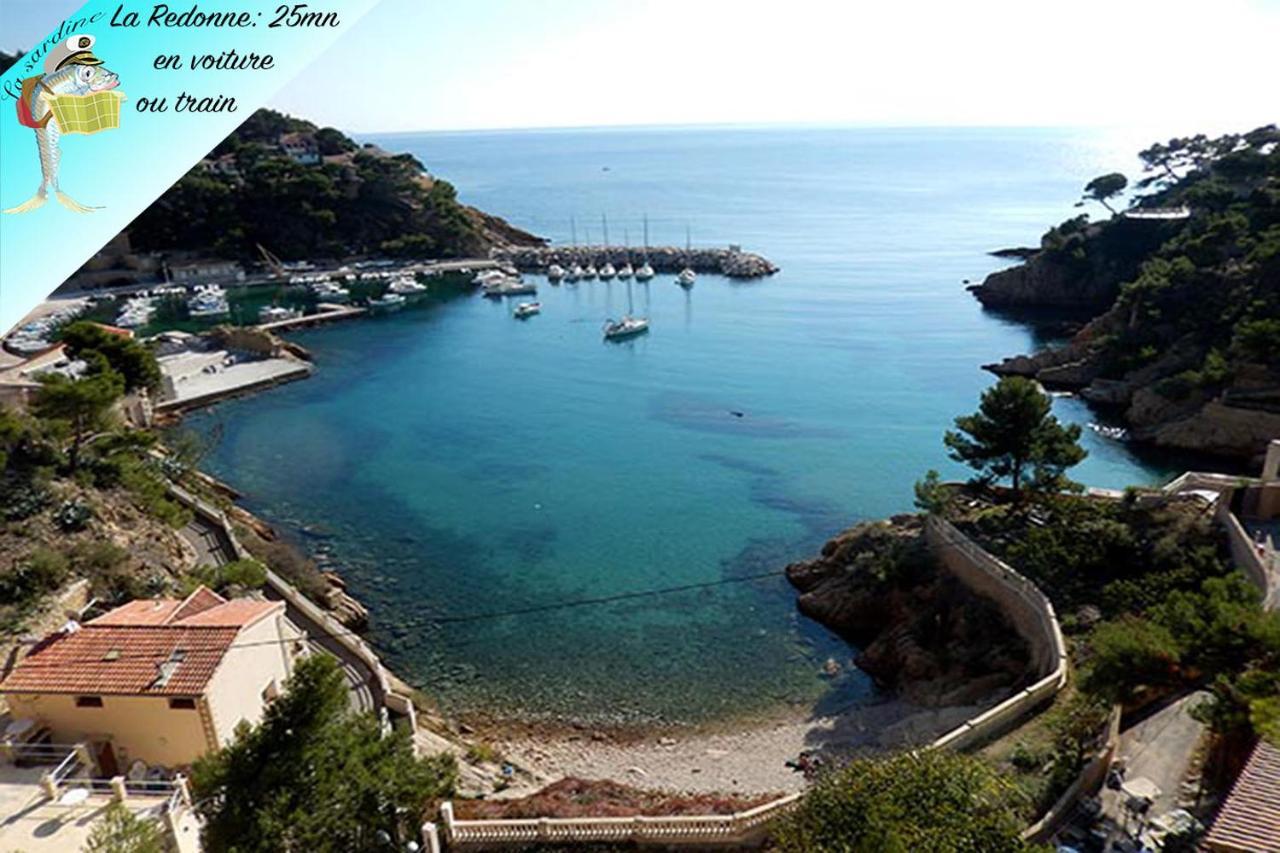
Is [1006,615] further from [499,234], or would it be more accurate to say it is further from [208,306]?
[499,234]

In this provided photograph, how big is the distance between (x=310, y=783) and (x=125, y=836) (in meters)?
2.30

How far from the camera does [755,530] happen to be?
34.9 metres

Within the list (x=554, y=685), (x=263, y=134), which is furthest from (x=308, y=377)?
(x=263, y=134)

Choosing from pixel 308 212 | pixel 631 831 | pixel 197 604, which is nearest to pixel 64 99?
pixel 631 831

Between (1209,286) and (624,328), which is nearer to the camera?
(1209,286)

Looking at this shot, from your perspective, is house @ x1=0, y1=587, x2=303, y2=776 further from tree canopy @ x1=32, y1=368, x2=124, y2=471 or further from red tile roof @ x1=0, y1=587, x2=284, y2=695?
tree canopy @ x1=32, y1=368, x2=124, y2=471

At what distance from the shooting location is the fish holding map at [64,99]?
13.8 ft

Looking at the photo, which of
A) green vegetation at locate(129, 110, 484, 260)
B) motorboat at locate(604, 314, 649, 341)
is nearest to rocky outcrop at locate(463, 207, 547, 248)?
green vegetation at locate(129, 110, 484, 260)

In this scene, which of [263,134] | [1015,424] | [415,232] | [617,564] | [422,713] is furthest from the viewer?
Answer: [263,134]

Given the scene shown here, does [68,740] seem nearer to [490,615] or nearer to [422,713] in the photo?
[422,713]

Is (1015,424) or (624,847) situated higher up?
(1015,424)

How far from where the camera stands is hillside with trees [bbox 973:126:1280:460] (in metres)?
40.1

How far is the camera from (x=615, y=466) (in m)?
42.3

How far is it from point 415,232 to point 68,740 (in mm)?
87467
